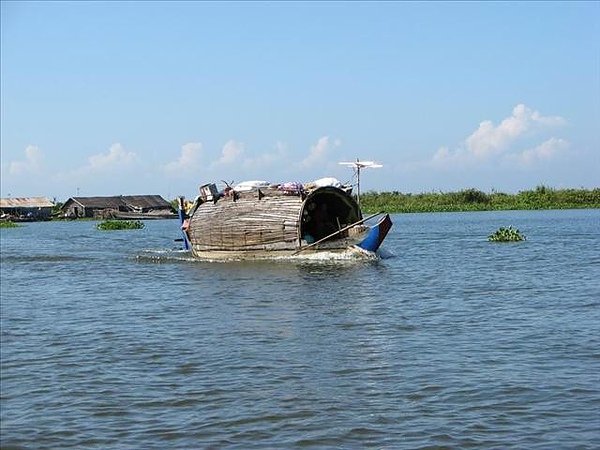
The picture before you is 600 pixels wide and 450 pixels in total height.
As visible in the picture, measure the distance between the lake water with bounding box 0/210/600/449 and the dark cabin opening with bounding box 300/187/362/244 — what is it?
645 cm

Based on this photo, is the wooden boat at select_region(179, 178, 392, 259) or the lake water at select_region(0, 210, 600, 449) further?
the wooden boat at select_region(179, 178, 392, 259)

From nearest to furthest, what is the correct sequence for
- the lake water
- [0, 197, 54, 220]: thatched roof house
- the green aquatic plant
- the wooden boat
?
the lake water → the wooden boat → the green aquatic plant → [0, 197, 54, 220]: thatched roof house

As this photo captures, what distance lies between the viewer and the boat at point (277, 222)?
2391 cm

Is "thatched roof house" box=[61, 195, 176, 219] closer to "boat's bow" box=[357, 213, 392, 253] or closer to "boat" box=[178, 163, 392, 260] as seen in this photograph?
"boat" box=[178, 163, 392, 260]

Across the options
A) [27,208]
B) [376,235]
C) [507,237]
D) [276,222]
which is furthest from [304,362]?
[27,208]

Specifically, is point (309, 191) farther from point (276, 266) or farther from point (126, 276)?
point (126, 276)

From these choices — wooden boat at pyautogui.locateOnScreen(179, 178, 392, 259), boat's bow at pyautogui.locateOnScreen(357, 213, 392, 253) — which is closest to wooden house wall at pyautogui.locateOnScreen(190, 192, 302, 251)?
wooden boat at pyautogui.locateOnScreen(179, 178, 392, 259)

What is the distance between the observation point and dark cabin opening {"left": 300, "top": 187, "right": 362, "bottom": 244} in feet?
86.7

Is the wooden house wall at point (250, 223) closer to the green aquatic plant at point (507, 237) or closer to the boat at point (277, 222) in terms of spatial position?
the boat at point (277, 222)

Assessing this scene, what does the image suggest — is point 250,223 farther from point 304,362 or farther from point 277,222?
point 304,362

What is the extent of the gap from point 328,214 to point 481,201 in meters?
55.8

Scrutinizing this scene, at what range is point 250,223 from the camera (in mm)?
24625

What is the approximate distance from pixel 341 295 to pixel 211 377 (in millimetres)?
A: 7693

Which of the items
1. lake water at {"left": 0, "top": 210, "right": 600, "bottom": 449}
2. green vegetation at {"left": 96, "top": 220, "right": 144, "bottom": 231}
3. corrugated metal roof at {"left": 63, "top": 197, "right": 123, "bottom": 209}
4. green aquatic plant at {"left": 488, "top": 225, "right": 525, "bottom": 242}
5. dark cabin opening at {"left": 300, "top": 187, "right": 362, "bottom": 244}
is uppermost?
corrugated metal roof at {"left": 63, "top": 197, "right": 123, "bottom": 209}
